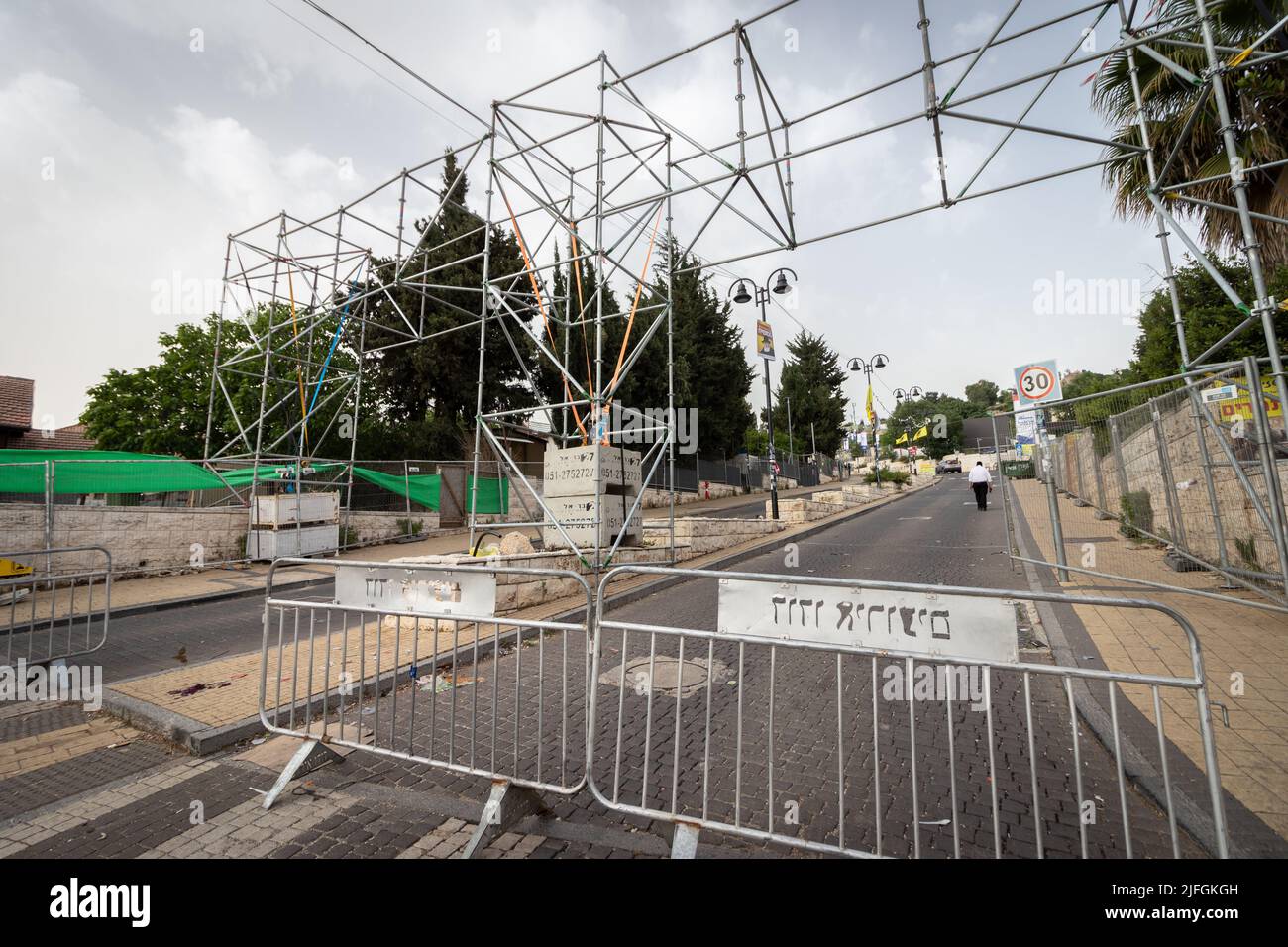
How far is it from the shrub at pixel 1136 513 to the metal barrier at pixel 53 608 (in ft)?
45.2

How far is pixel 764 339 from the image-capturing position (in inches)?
683

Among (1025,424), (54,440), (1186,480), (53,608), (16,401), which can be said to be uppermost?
(16,401)

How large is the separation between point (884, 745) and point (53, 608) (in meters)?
7.49

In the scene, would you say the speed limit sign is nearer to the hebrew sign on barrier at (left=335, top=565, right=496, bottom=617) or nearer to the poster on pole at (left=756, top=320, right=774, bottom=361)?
the poster on pole at (left=756, top=320, right=774, bottom=361)

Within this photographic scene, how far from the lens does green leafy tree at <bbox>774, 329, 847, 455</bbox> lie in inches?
1896

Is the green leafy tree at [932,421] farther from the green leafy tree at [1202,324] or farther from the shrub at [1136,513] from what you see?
the shrub at [1136,513]

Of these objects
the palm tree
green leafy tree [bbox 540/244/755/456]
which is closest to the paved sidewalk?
the palm tree

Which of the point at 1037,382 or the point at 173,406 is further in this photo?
the point at 173,406

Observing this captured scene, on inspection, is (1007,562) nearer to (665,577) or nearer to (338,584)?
(665,577)

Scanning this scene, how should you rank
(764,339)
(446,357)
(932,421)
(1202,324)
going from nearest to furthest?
(1202,324), (764,339), (446,357), (932,421)

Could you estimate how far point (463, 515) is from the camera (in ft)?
60.8

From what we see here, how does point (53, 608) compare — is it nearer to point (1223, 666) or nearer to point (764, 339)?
point (1223, 666)

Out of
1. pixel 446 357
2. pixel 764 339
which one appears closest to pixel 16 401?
pixel 446 357
